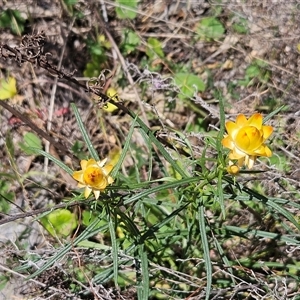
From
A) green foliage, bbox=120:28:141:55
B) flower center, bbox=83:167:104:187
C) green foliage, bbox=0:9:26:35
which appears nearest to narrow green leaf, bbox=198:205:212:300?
flower center, bbox=83:167:104:187

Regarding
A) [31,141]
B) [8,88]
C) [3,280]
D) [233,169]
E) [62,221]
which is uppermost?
[233,169]

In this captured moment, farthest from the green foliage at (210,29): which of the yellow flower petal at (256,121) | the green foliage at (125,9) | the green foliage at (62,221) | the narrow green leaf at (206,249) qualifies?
the yellow flower petal at (256,121)

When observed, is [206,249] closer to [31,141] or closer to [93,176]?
[93,176]

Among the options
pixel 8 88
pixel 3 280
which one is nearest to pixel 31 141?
pixel 8 88

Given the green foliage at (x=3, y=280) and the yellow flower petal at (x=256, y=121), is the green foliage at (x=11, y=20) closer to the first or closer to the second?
the green foliage at (x=3, y=280)

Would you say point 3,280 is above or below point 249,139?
below
